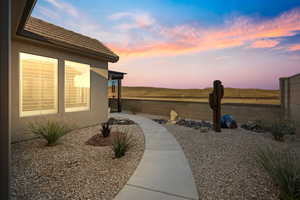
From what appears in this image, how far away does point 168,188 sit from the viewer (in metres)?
2.28

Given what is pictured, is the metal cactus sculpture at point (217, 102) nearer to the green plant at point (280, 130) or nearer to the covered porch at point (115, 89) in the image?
the green plant at point (280, 130)

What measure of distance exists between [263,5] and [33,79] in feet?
37.6

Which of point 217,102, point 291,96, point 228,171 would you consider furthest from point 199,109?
point 228,171

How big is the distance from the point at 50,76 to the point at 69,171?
4216 mm

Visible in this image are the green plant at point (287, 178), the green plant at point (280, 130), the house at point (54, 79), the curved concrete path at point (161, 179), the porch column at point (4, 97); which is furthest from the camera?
the green plant at point (280, 130)

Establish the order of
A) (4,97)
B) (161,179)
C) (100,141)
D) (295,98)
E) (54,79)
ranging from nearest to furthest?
(4,97)
(161,179)
(100,141)
(54,79)
(295,98)

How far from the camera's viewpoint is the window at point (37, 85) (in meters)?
4.99

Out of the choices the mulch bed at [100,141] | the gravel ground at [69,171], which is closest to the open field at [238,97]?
the mulch bed at [100,141]

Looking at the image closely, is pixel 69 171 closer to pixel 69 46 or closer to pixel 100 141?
pixel 100 141

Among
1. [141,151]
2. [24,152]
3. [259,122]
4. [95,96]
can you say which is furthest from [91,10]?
[259,122]

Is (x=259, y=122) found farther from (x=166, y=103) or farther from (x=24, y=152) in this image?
(x=24, y=152)

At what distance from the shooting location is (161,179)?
2525 mm

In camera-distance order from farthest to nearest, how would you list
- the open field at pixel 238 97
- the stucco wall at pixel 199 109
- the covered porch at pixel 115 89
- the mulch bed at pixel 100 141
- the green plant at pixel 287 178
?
the covered porch at pixel 115 89
the open field at pixel 238 97
the stucco wall at pixel 199 109
the mulch bed at pixel 100 141
the green plant at pixel 287 178

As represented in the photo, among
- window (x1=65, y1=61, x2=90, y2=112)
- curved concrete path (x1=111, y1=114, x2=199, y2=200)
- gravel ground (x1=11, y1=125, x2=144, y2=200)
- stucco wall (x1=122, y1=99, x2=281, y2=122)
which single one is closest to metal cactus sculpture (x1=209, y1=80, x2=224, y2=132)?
curved concrete path (x1=111, y1=114, x2=199, y2=200)
